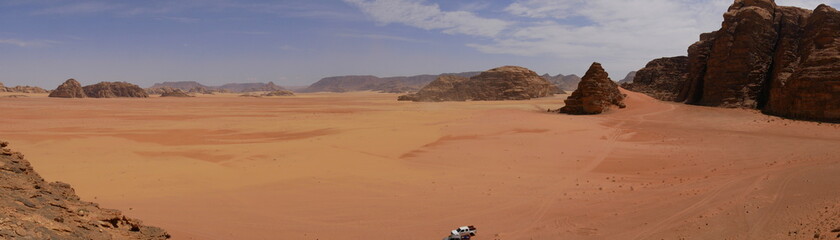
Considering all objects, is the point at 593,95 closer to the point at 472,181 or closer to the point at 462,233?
the point at 472,181

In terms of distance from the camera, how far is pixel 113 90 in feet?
229

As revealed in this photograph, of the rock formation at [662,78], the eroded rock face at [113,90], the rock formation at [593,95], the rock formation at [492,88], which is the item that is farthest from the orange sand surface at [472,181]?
the eroded rock face at [113,90]

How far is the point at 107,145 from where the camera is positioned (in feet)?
48.3

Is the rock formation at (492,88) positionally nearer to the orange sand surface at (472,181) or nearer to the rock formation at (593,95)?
the rock formation at (593,95)

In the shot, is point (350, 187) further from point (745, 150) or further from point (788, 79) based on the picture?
point (788, 79)

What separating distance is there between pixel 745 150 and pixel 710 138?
9.13 feet

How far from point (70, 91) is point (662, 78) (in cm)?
7529

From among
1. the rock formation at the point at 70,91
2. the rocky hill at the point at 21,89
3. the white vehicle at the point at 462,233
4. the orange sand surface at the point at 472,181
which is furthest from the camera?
the rocky hill at the point at 21,89

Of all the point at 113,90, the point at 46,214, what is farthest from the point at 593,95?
the point at 113,90

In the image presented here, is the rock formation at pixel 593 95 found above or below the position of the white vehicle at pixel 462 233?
above

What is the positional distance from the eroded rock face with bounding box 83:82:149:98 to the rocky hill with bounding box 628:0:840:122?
77.0 metres

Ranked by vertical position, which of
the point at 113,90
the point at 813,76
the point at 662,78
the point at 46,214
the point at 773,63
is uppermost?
the point at 773,63

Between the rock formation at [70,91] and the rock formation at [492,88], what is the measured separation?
160 feet

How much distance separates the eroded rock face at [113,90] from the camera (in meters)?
66.6
